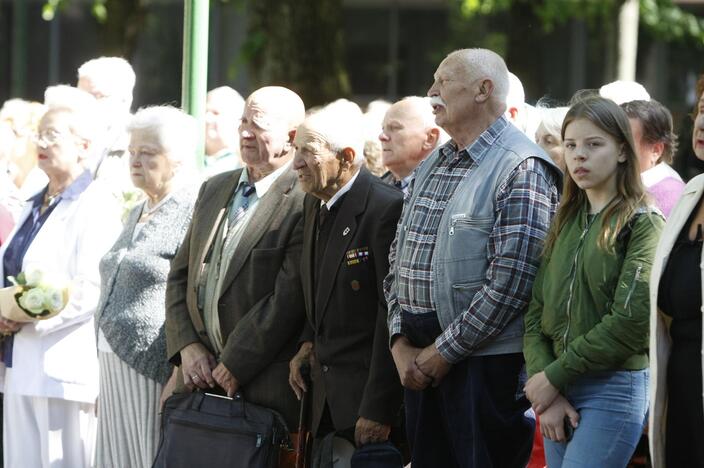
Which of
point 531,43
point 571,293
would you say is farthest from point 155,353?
point 531,43

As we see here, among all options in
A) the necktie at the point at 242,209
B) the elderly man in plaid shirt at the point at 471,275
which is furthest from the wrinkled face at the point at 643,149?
the necktie at the point at 242,209

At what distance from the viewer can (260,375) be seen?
5.95 metres

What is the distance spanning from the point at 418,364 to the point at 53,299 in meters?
2.47

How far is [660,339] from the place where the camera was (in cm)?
434

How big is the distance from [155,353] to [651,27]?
13.2 m

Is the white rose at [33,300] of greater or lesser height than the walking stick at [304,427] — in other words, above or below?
above

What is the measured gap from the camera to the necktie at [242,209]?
6.15m

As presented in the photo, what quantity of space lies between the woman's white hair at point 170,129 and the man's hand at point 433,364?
7.08ft

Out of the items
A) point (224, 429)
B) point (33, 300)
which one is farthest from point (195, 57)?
point (224, 429)

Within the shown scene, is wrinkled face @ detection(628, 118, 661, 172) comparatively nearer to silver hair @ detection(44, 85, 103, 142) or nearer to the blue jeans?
the blue jeans

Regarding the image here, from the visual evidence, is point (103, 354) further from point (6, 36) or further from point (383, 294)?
point (6, 36)

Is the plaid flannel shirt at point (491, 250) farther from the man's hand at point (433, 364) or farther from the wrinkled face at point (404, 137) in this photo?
the wrinkled face at point (404, 137)

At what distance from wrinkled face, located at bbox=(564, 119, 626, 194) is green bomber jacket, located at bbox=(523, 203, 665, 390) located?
0.41 feet

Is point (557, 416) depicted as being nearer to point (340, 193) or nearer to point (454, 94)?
point (454, 94)
